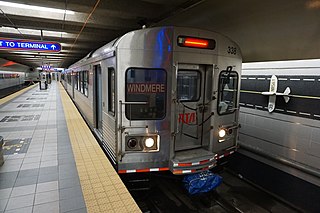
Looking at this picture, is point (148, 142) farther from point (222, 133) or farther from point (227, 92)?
point (227, 92)

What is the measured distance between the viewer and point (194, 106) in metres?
4.17

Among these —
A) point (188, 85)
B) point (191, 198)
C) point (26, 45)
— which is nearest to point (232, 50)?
point (188, 85)

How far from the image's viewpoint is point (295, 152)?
487 centimetres

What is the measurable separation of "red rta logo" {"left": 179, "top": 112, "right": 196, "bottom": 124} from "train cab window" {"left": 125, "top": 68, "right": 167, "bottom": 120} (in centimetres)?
49

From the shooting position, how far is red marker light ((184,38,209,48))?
368 cm

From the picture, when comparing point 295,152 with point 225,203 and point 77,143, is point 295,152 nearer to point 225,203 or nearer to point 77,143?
point 225,203

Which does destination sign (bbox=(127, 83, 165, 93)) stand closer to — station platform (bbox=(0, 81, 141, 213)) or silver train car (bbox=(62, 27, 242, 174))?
silver train car (bbox=(62, 27, 242, 174))

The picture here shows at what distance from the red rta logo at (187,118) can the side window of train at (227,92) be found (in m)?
0.54

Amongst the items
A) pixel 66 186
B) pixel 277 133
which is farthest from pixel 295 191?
pixel 66 186

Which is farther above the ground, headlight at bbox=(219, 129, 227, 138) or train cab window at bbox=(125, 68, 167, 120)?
train cab window at bbox=(125, 68, 167, 120)

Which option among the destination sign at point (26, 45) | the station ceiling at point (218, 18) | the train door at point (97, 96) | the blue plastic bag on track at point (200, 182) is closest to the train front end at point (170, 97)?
the blue plastic bag on track at point (200, 182)

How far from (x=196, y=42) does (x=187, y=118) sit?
1.37 meters

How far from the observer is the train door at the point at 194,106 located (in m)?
4.06

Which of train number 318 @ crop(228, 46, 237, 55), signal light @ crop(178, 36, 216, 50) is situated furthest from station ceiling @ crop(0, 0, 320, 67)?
signal light @ crop(178, 36, 216, 50)
